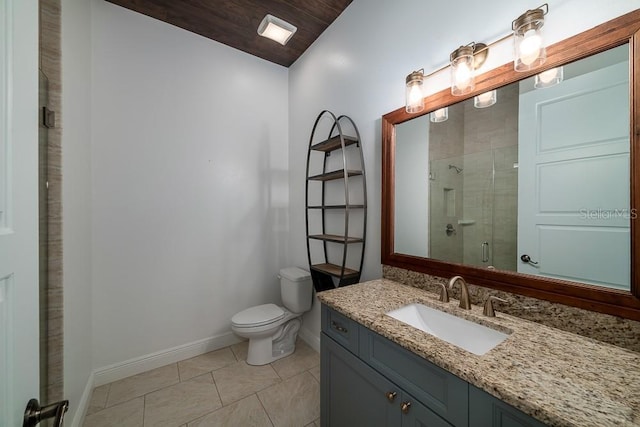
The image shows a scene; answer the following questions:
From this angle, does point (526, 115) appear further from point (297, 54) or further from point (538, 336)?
point (297, 54)

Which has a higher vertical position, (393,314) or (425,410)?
(393,314)

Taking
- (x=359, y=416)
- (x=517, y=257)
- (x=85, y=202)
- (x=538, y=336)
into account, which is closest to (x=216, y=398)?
(x=359, y=416)

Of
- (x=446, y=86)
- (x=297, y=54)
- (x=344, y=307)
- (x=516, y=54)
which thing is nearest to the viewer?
(x=516, y=54)

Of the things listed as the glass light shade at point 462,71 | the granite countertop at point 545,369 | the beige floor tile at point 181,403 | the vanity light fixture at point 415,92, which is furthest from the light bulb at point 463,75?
the beige floor tile at point 181,403

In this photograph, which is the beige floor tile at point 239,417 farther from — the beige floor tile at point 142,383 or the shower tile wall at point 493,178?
the shower tile wall at point 493,178

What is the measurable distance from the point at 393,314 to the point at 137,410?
177 centimetres

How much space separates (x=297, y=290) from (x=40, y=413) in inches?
68.9

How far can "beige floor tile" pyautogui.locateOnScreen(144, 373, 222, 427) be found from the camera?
151 centimetres

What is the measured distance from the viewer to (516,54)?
990 mm

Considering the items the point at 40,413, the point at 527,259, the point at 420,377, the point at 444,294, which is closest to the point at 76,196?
the point at 40,413

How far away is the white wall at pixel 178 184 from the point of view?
183 centimetres

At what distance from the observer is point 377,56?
66.3 inches

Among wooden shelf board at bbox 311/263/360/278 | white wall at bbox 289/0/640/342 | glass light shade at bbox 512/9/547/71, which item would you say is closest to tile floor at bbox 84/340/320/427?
white wall at bbox 289/0/640/342

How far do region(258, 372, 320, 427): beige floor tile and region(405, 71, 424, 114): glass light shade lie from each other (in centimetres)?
→ 194
